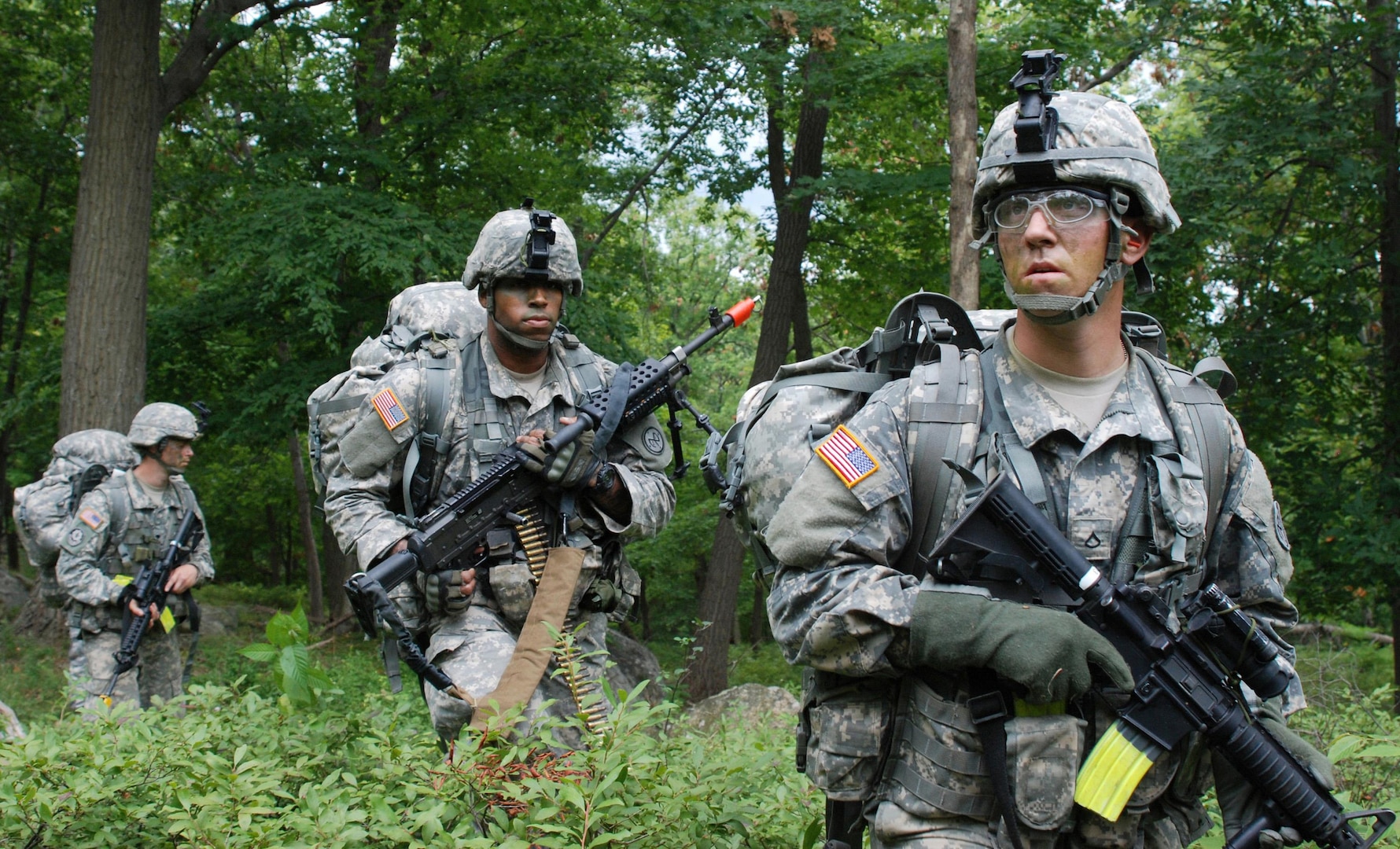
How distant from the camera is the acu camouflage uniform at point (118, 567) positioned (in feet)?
26.7

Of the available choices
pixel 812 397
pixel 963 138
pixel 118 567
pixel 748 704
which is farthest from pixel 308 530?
pixel 812 397

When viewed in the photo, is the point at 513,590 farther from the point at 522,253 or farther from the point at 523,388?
the point at 522,253

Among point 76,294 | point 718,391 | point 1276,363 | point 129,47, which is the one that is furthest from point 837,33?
point 718,391

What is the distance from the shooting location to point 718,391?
74.6 ft

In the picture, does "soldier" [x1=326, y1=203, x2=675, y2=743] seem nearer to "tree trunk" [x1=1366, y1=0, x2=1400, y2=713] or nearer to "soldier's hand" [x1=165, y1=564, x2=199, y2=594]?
"soldier's hand" [x1=165, y1=564, x2=199, y2=594]

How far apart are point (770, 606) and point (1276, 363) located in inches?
347

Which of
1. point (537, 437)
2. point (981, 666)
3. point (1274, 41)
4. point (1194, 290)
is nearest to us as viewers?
point (981, 666)

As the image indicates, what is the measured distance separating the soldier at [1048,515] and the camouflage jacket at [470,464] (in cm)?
217

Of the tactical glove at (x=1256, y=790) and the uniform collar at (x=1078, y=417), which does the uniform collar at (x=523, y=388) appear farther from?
the tactical glove at (x=1256, y=790)

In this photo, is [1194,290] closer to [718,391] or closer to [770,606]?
[770,606]

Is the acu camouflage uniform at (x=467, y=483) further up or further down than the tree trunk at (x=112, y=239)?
further down

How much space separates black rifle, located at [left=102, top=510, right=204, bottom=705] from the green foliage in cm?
300

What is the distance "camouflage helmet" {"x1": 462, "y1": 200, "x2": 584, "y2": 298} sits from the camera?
4832mm

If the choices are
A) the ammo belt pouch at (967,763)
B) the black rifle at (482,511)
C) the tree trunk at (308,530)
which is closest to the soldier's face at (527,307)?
the black rifle at (482,511)
